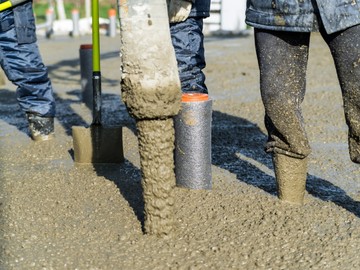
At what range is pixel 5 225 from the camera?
153 inches

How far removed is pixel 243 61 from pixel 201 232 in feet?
24.4

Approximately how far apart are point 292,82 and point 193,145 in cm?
75

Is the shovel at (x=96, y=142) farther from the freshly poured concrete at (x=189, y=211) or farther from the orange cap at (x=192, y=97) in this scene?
the orange cap at (x=192, y=97)

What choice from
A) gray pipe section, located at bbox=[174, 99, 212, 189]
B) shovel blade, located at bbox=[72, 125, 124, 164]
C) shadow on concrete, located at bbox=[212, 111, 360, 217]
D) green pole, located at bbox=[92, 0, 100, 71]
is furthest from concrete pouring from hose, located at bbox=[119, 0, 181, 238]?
green pole, located at bbox=[92, 0, 100, 71]

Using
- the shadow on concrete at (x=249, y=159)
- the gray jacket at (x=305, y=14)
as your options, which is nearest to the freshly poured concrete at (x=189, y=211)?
the shadow on concrete at (x=249, y=159)

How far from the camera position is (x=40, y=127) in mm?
5793

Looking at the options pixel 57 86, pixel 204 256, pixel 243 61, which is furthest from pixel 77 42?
pixel 204 256

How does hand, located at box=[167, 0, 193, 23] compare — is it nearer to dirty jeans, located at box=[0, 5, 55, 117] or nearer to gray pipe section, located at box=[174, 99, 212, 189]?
gray pipe section, located at box=[174, 99, 212, 189]

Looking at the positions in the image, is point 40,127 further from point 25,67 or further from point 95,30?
point 95,30

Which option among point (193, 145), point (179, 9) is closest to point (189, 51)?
point (179, 9)

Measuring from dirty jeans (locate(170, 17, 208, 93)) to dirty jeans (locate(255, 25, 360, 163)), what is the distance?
0.79 meters

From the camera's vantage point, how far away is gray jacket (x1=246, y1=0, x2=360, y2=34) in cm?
352

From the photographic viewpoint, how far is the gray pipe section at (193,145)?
4.21 metres

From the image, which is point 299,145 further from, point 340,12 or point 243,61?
point 243,61
